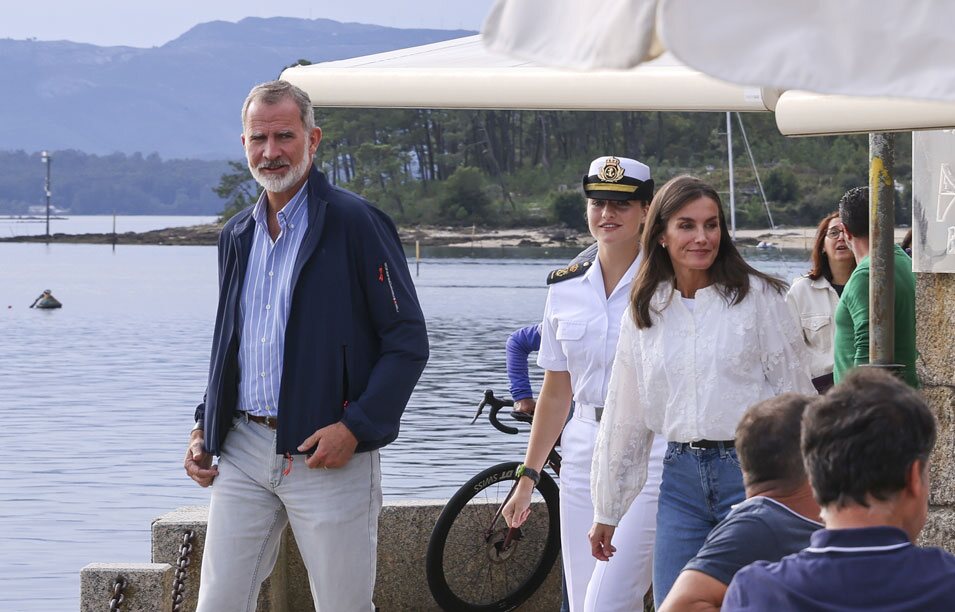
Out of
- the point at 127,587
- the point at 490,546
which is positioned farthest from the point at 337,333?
the point at 490,546

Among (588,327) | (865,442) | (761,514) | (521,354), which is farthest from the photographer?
(521,354)

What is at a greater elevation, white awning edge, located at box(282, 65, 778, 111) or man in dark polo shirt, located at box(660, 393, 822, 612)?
white awning edge, located at box(282, 65, 778, 111)

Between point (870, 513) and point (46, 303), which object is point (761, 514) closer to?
point (870, 513)

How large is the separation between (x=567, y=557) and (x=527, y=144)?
12550 cm

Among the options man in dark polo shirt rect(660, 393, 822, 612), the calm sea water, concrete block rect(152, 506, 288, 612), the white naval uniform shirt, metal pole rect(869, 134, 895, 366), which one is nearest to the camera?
man in dark polo shirt rect(660, 393, 822, 612)

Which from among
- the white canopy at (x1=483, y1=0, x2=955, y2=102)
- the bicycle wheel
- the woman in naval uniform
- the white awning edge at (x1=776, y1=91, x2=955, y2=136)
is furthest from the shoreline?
the white canopy at (x1=483, y1=0, x2=955, y2=102)

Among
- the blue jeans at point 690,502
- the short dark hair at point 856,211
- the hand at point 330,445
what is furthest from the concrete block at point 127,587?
the short dark hair at point 856,211

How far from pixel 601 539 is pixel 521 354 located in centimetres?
187

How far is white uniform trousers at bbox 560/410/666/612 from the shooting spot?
14.4 ft

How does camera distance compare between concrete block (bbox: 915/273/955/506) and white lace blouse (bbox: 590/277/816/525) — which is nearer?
white lace blouse (bbox: 590/277/816/525)

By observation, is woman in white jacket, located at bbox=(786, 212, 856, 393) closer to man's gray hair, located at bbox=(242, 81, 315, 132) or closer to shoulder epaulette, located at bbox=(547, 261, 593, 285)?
shoulder epaulette, located at bbox=(547, 261, 593, 285)

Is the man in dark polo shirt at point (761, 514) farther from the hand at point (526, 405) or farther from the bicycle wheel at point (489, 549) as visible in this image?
the bicycle wheel at point (489, 549)

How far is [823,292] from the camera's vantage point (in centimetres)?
667

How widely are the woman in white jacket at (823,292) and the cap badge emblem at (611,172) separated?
6.49 feet
